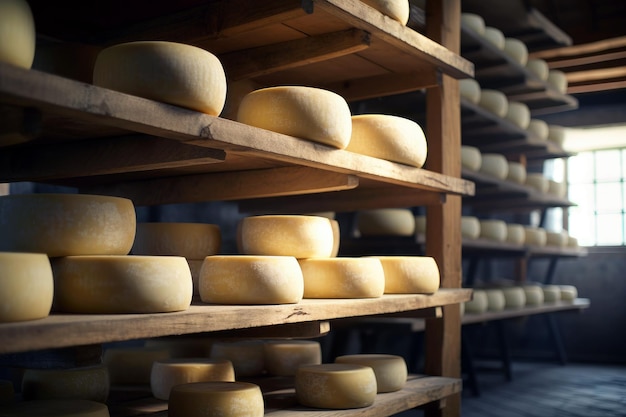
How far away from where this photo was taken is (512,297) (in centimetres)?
551

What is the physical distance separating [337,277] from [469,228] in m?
2.75

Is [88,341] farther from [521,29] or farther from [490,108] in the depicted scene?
[521,29]

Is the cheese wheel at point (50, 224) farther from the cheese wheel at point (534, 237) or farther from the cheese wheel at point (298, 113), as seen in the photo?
the cheese wheel at point (534, 237)

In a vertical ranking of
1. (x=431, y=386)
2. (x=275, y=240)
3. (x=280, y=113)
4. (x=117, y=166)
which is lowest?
(x=431, y=386)

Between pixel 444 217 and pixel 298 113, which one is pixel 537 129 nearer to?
pixel 444 217

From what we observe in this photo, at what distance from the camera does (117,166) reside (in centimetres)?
193

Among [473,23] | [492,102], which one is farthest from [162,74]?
[492,102]

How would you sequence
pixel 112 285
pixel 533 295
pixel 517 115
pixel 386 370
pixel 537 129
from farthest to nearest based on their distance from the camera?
pixel 537 129 < pixel 533 295 < pixel 517 115 < pixel 386 370 < pixel 112 285

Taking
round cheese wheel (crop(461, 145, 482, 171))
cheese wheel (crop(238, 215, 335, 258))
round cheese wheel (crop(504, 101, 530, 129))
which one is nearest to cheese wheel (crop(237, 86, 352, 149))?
cheese wheel (crop(238, 215, 335, 258))

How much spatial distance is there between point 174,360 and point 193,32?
101 centimetres

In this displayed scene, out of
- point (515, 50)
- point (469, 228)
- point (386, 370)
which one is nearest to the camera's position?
point (386, 370)

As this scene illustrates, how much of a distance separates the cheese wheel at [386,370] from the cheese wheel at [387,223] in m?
1.60

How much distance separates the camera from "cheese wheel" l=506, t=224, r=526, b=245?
561 cm

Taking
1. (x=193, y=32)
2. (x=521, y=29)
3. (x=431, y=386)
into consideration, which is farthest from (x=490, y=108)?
(x=193, y=32)
